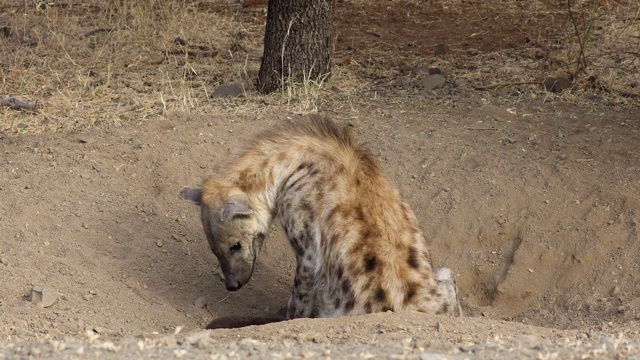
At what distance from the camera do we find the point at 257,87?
8094mm

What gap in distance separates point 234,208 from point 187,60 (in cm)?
384

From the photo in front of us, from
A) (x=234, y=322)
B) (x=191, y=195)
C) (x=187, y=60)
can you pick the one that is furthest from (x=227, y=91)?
(x=234, y=322)

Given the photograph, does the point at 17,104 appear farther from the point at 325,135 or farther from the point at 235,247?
the point at 325,135

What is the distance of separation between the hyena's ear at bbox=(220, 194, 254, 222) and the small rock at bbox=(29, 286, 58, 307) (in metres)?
1.03

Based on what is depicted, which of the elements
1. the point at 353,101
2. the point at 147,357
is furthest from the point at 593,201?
the point at 147,357

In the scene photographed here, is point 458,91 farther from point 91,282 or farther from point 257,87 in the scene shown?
point 91,282

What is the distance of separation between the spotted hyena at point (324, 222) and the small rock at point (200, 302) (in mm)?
448

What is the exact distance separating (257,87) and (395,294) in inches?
145

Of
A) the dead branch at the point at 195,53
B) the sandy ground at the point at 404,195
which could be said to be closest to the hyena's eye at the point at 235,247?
the sandy ground at the point at 404,195

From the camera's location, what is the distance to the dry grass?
25.3 feet

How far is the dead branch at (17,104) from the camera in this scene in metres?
7.76

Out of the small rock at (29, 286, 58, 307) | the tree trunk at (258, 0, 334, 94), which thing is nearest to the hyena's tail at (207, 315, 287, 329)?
the small rock at (29, 286, 58, 307)

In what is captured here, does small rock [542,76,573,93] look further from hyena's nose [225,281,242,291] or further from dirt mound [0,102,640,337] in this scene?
hyena's nose [225,281,242,291]

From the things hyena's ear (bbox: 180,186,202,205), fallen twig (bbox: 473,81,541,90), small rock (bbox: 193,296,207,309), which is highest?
fallen twig (bbox: 473,81,541,90)
